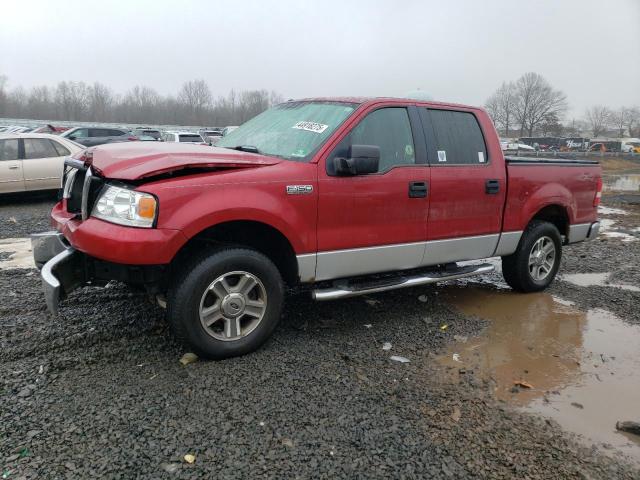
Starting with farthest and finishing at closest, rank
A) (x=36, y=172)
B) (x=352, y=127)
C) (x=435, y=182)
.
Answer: (x=36, y=172), (x=435, y=182), (x=352, y=127)

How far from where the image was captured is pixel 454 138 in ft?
15.9

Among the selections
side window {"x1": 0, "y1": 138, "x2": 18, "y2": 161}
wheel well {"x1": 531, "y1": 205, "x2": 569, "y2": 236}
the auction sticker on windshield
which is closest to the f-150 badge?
the auction sticker on windshield

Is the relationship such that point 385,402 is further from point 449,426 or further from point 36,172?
point 36,172

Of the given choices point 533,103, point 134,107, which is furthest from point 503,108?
point 134,107

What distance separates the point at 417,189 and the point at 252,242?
1510mm

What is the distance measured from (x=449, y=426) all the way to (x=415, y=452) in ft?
1.23

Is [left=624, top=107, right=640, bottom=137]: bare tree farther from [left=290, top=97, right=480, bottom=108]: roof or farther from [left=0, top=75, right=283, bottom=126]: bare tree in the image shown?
[left=290, top=97, right=480, bottom=108]: roof

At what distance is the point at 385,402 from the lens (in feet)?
10.7

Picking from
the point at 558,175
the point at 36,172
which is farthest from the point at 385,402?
the point at 36,172

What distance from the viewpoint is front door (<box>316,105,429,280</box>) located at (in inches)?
157

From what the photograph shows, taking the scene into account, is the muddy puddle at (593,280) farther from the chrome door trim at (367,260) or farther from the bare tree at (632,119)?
the bare tree at (632,119)

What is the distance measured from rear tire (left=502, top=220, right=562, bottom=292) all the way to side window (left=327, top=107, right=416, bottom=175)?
1924 mm

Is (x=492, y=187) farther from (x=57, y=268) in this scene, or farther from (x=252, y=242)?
(x=57, y=268)

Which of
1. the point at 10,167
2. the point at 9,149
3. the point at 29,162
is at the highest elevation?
the point at 9,149
